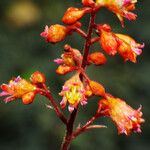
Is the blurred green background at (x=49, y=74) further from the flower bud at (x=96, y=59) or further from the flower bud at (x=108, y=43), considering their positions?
the flower bud at (x=108, y=43)

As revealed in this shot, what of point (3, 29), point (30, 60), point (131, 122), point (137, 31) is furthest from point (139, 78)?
point (131, 122)

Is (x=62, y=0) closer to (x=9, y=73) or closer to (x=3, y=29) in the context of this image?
(x=3, y=29)

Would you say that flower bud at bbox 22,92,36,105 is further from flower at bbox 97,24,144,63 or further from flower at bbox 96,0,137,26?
flower at bbox 96,0,137,26

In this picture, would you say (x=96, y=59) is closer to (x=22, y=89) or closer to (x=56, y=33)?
(x=56, y=33)

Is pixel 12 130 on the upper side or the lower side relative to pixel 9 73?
lower

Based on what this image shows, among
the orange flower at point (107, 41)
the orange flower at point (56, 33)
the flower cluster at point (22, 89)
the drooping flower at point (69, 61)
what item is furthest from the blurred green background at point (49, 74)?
the orange flower at point (107, 41)

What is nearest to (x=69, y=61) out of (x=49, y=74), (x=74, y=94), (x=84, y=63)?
(x=84, y=63)

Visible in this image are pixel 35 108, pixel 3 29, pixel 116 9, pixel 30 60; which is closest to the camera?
pixel 116 9
